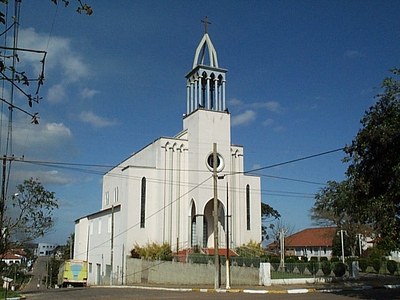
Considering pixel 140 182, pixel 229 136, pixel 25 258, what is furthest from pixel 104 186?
pixel 25 258

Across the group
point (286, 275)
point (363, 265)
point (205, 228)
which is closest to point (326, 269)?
point (286, 275)

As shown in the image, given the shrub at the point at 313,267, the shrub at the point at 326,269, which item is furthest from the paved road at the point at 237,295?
the shrub at the point at 326,269

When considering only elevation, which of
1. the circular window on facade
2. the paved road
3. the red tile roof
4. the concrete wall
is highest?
the circular window on facade

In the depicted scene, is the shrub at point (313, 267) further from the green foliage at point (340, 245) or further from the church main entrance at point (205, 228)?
the green foliage at point (340, 245)

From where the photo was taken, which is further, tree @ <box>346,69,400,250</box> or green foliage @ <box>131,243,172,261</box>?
green foliage @ <box>131,243,172,261</box>

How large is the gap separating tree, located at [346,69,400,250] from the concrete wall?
11.1 metres

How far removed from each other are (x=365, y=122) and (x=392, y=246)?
526 cm

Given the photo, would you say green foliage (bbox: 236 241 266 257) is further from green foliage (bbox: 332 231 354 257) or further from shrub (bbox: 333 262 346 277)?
green foliage (bbox: 332 231 354 257)

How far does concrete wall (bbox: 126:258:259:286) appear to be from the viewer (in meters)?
30.8

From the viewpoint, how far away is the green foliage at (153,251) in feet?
128

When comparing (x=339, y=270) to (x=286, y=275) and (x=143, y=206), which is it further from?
(x=143, y=206)

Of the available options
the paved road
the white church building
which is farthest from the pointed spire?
the paved road

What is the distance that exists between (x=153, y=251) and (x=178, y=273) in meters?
4.73

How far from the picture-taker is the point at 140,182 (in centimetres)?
4328
